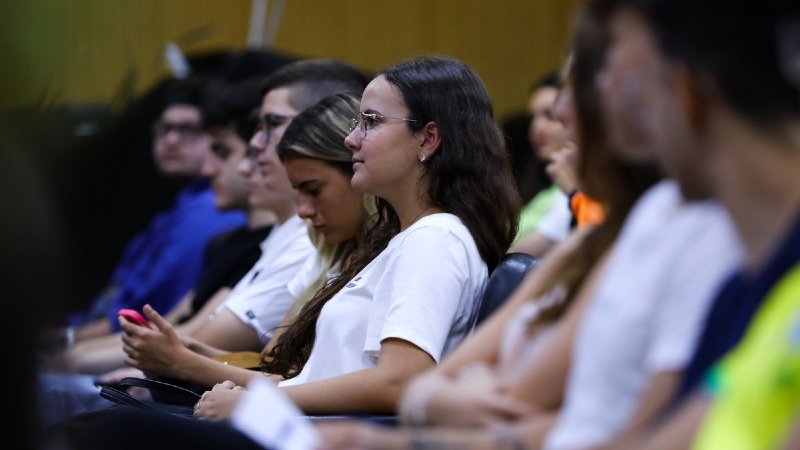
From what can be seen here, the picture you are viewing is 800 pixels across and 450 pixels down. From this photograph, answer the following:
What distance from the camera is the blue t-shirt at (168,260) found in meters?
3.07

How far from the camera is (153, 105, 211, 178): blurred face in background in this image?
3.67 meters

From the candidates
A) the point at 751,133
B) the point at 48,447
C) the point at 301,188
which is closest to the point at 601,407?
the point at 751,133

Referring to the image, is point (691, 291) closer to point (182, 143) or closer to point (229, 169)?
point (229, 169)

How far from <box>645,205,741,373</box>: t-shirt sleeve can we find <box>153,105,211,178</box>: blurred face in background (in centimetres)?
307

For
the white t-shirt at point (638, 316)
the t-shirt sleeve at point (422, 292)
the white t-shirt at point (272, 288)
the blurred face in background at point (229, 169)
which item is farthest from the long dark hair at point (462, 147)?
the blurred face in background at point (229, 169)

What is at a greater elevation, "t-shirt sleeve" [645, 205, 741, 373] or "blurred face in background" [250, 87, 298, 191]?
"t-shirt sleeve" [645, 205, 741, 373]

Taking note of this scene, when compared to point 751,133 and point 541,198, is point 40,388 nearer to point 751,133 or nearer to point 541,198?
point 751,133

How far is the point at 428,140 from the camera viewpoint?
5.35ft

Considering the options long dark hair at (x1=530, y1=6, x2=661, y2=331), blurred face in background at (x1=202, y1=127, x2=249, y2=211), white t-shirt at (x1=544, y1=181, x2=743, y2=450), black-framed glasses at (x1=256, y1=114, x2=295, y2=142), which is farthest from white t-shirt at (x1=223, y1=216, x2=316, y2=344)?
white t-shirt at (x1=544, y1=181, x2=743, y2=450)

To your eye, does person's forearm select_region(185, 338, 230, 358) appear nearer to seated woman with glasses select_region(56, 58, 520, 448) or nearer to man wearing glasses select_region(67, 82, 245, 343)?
seated woman with glasses select_region(56, 58, 520, 448)

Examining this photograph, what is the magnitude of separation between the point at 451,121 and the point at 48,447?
3.07 feet

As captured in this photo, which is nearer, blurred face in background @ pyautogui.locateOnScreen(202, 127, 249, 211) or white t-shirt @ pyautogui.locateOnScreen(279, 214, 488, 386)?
white t-shirt @ pyautogui.locateOnScreen(279, 214, 488, 386)

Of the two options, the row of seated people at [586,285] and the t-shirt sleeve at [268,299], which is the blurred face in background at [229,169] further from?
the row of seated people at [586,285]

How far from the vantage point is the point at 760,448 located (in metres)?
0.64
